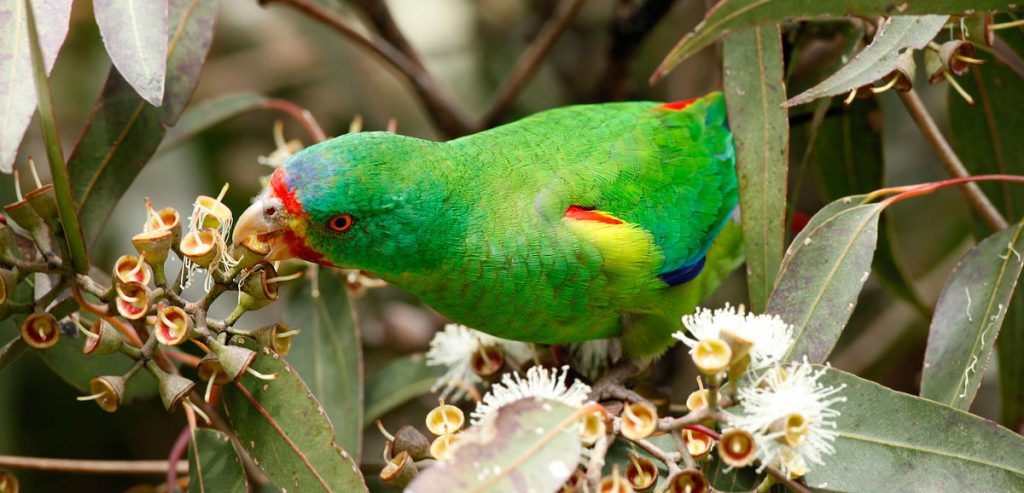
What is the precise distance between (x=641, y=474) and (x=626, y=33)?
1832 millimetres

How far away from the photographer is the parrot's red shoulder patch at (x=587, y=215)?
230cm

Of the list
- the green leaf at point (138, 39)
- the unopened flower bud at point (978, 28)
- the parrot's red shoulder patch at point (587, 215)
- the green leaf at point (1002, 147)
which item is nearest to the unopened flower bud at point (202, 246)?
the green leaf at point (138, 39)

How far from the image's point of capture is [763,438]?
1523mm

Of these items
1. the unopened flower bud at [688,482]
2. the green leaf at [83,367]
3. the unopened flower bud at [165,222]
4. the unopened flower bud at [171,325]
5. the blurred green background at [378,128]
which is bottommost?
the blurred green background at [378,128]

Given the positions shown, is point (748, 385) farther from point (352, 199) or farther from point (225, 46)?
point (225, 46)

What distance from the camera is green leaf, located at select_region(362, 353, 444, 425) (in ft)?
9.06

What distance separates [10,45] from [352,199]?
2.27 feet

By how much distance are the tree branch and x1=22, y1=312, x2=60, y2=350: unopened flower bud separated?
2004 millimetres

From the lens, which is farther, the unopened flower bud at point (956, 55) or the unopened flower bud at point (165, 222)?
the unopened flower bud at point (956, 55)

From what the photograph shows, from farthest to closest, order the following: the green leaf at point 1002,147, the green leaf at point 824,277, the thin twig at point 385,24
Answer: the thin twig at point 385,24, the green leaf at point 1002,147, the green leaf at point 824,277

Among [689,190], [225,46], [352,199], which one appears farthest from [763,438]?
[225,46]

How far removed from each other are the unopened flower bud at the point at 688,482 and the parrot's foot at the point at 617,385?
2.63 ft

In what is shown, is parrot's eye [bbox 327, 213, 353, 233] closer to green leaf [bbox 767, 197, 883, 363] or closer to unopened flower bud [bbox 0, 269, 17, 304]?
unopened flower bud [bbox 0, 269, 17, 304]

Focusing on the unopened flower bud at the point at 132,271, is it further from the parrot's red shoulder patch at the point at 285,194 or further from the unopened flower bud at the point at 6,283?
the parrot's red shoulder patch at the point at 285,194
